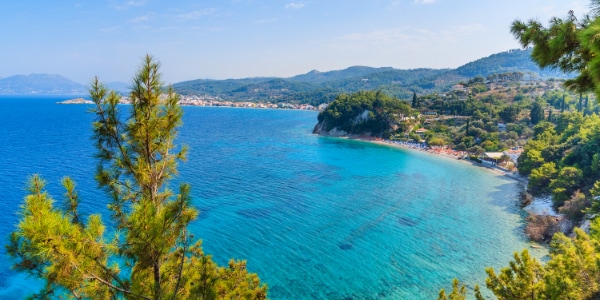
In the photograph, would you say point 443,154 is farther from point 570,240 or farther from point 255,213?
point 570,240

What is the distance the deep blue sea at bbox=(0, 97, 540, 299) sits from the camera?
1911cm

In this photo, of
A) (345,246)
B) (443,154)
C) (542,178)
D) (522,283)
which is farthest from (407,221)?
(443,154)

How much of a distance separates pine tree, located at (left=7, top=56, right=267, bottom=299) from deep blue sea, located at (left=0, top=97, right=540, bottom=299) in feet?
2.77

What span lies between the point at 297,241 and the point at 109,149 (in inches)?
756

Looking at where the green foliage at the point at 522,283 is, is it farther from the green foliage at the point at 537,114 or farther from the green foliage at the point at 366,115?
the green foliage at the point at 537,114

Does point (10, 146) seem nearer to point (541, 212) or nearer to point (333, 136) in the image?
point (333, 136)

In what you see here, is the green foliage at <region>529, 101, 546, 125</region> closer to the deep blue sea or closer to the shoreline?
the shoreline

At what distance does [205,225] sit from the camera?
25734 millimetres

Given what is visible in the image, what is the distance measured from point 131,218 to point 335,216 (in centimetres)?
2487

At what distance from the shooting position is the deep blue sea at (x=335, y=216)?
19.1 m

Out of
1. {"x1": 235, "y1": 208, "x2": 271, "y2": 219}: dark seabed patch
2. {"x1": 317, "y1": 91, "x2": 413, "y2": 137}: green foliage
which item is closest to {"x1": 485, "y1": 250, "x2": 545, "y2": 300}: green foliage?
{"x1": 235, "y1": 208, "x2": 271, "y2": 219}: dark seabed patch

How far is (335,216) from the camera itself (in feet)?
93.6

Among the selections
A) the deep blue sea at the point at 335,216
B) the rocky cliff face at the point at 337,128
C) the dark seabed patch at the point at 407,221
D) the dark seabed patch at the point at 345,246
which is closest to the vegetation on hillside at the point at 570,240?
the deep blue sea at the point at 335,216

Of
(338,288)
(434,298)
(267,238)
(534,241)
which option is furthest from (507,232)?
(267,238)
